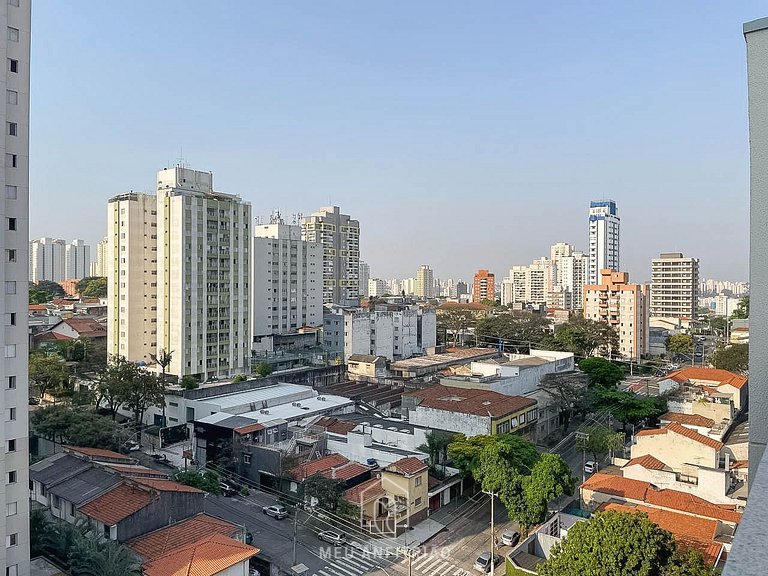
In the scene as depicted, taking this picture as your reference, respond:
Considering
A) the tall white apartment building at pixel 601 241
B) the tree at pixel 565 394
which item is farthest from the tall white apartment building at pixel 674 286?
the tree at pixel 565 394

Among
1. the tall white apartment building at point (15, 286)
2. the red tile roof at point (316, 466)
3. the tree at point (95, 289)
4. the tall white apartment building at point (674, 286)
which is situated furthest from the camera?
the tall white apartment building at point (674, 286)

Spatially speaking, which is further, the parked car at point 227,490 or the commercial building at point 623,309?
the commercial building at point 623,309

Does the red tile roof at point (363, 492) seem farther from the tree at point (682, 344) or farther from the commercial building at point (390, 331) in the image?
the tree at point (682, 344)

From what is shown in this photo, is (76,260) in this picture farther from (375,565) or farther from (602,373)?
(375,565)

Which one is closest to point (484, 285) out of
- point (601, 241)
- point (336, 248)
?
point (601, 241)

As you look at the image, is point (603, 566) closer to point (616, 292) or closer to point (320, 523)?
point (320, 523)

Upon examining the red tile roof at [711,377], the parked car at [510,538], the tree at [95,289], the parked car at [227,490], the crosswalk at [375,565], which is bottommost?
the crosswalk at [375,565]

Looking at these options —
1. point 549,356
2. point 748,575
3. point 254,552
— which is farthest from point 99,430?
point 549,356

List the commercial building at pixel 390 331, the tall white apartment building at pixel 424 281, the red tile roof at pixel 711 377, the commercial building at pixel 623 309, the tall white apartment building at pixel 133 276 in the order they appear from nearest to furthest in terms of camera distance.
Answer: the red tile roof at pixel 711 377 → the tall white apartment building at pixel 133 276 → the commercial building at pixel 390 331 → the commercial building at pixel 623 309 → the tall white apartment building at pixel 424 281
